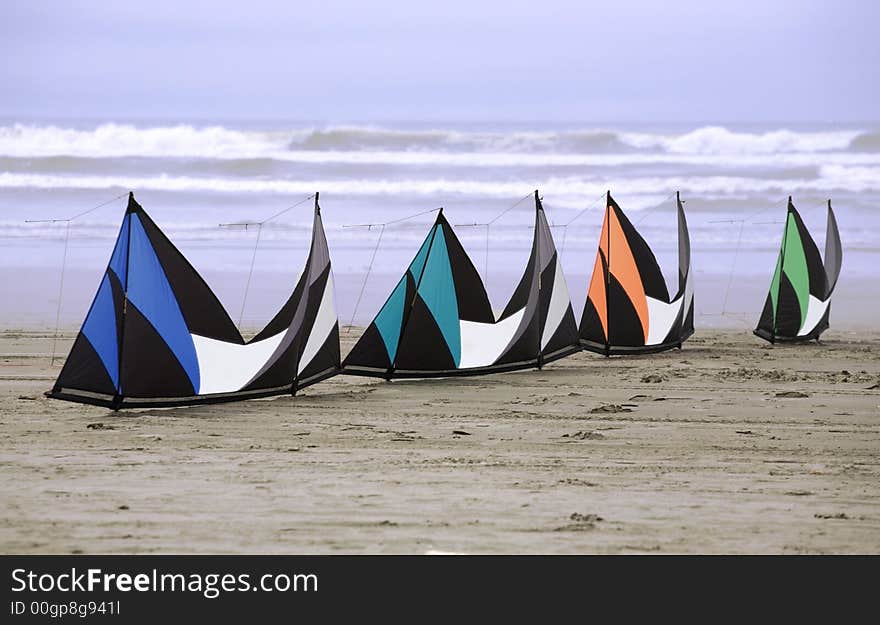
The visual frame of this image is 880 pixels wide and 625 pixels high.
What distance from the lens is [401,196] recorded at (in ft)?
105

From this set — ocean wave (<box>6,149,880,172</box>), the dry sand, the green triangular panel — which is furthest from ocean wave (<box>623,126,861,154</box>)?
the dry sand

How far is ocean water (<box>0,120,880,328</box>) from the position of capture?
806 inches

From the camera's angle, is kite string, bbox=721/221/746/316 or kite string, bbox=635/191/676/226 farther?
kite string, bbox=635/191/676/226

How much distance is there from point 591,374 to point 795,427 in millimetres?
3405

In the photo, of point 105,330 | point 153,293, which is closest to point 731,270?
point 153,293

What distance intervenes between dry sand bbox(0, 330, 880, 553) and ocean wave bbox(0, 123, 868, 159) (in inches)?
1077

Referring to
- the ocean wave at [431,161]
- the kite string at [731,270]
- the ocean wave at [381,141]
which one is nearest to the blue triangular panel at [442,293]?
the kite string at [731,270]

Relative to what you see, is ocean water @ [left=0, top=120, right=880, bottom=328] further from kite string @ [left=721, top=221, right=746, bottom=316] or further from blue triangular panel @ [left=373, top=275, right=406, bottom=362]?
blue triangular panel @ [left=373, top=275, right=406, bottom=362]

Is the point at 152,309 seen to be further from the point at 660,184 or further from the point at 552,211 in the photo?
the point at 660,184

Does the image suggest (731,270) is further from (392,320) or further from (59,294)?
(59,294)

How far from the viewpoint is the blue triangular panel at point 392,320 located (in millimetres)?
12383

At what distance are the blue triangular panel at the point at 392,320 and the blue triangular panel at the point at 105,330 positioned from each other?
2987 mm

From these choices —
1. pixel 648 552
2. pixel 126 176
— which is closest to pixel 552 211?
pixel 126 176

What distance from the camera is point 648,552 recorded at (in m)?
6.18
